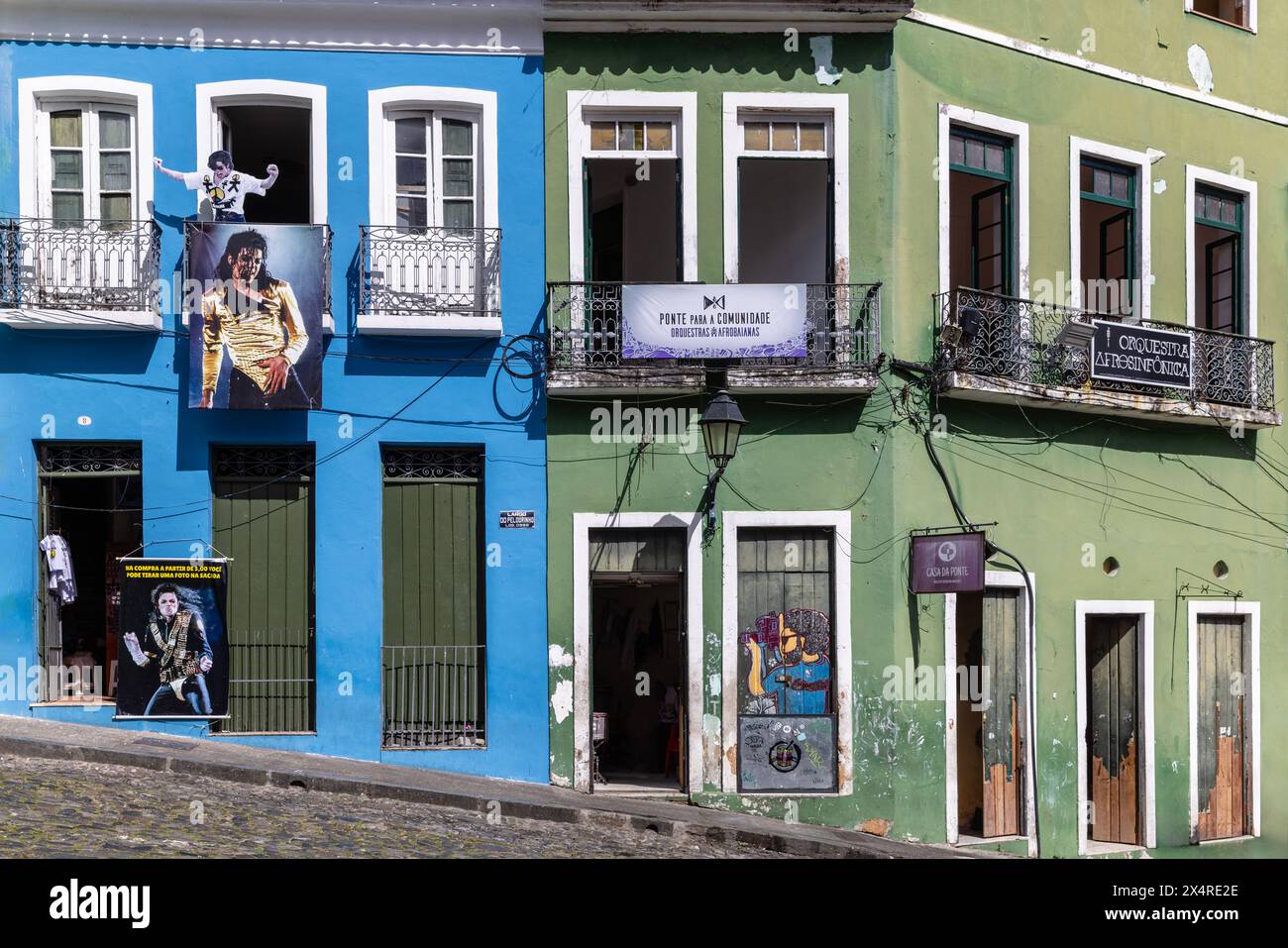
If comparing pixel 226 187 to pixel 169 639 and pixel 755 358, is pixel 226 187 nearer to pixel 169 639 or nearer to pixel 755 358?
pixel 169 639

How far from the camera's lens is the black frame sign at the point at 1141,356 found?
51.3 ft

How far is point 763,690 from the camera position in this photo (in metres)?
14.5

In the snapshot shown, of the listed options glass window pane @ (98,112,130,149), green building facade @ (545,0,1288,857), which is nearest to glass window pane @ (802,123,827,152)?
green building facade @ (545,0,1288,857)

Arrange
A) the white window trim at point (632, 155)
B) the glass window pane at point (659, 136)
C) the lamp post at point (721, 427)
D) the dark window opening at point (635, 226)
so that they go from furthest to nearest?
1. the dark window opening at point (635, 226)
2. the glass window pane at point (659, 136)
3. the white window trim at point (632, 155)
4. the lamp post at point (721, 427)

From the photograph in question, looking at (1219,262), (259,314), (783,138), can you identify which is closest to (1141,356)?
(1219,262)

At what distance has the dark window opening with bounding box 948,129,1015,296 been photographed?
15469 millimetres

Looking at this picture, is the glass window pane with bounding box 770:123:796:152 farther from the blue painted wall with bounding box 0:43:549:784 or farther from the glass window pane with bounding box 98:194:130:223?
the glass window pane with bounding box 98:194:130:223

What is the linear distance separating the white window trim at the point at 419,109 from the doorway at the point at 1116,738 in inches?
306

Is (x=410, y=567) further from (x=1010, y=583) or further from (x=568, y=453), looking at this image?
(x=1010, y=583)

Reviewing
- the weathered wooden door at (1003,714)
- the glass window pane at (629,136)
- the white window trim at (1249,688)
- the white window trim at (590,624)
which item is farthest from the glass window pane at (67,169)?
the white window trim at (1249,688)

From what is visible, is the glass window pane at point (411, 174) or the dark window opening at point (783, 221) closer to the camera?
the glass window pane at point (411, 174)

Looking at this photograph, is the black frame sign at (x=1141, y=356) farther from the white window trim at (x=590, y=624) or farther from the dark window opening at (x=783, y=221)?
the white window trim at (x=590, y=624)

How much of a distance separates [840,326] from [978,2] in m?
3.77

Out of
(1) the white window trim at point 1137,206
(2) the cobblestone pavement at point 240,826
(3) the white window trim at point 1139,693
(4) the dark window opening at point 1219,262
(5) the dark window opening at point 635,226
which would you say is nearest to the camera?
(2) the cobblestone pavement at point 240,826
